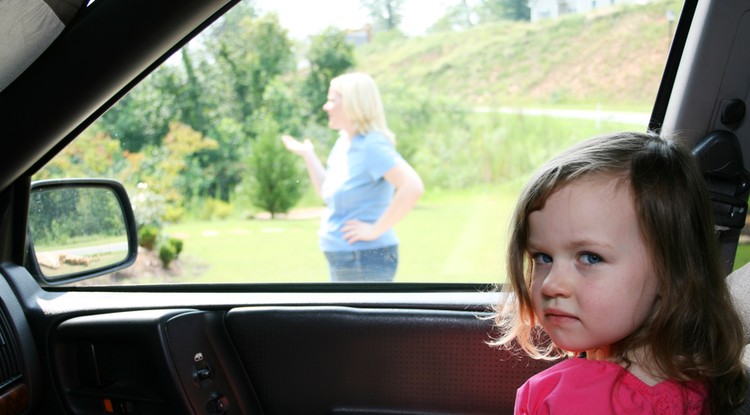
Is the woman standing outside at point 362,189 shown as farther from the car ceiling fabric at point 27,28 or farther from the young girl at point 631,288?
the young girl at point 631,288

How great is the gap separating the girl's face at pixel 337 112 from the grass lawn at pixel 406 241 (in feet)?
7.00

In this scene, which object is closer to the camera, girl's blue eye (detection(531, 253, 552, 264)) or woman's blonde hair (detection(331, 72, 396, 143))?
girl's blue eye (detection(531, 253, 552, 264))

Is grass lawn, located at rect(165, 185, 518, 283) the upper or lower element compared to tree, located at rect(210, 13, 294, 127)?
lower

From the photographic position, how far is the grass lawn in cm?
634

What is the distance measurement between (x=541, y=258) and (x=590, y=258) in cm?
12

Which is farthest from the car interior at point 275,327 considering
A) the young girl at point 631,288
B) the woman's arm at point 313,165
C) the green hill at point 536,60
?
the green hill at point 536,60

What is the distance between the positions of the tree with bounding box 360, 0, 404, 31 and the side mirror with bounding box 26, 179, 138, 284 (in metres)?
4.23

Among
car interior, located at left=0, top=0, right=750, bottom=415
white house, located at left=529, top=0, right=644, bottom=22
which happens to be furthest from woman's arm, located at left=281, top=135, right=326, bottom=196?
white house, located at left=529, top=0, right=644, bottom=22

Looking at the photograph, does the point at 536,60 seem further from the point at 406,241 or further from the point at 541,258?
the point at 541,258

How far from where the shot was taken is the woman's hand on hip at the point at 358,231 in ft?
12.2

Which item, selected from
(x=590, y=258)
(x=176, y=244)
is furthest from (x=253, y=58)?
(x=590, y=258)

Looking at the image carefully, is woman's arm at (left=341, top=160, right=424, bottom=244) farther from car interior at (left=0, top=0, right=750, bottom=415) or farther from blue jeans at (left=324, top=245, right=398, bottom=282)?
car interior at (left=0, top=0, right=750, bottom=415)

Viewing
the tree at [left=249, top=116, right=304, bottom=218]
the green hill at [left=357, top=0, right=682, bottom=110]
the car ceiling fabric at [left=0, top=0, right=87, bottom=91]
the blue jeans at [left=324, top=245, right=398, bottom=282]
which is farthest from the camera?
the tree at [left=249, top=116, right=304, bottom=218]

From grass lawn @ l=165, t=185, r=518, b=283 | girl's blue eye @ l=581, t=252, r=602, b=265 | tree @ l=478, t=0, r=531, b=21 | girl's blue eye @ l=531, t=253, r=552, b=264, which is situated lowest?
grass lawn @ l=165, t=185, r=518, b=283
